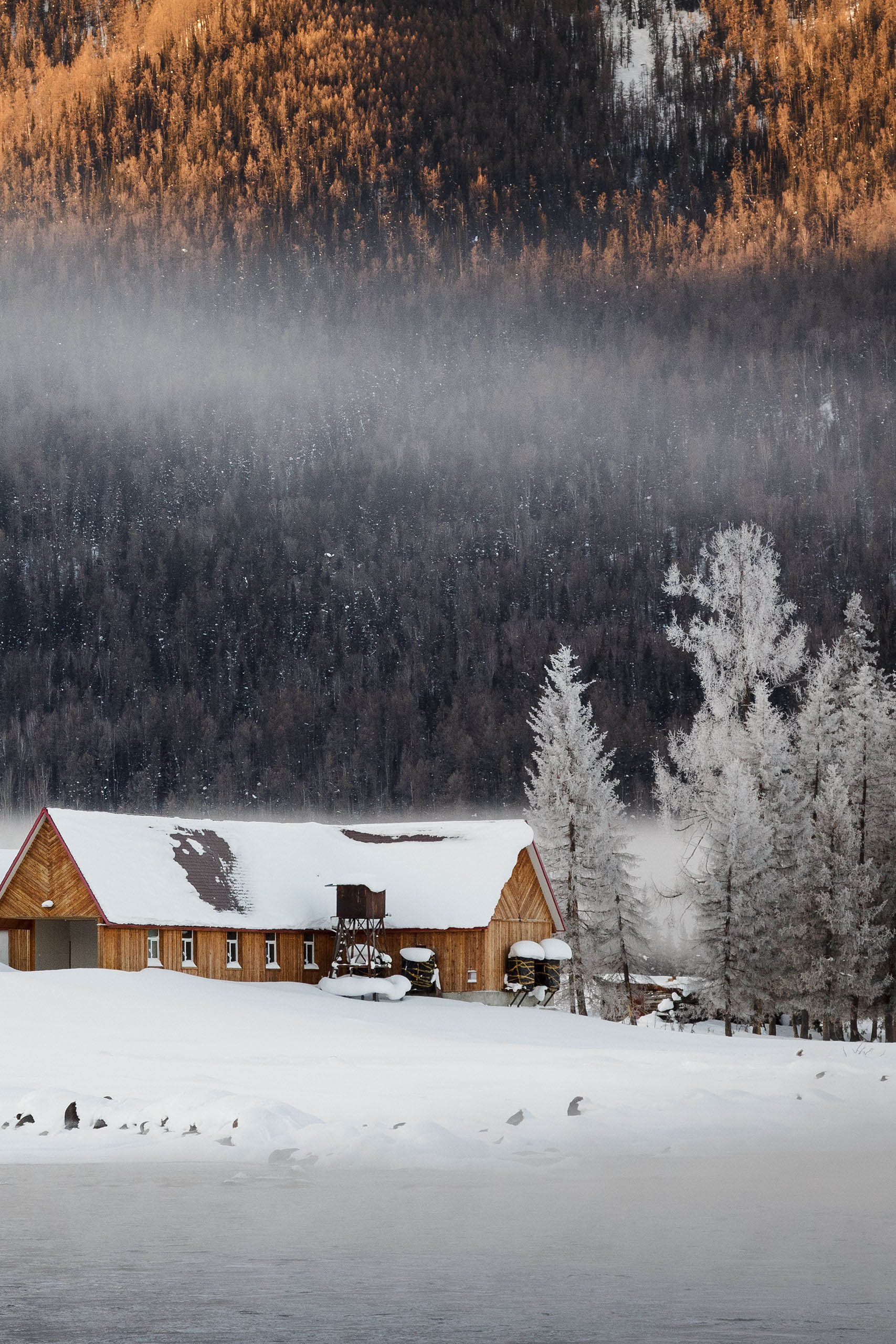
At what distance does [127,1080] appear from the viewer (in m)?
27.8

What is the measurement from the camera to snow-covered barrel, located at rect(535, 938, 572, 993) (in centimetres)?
5431

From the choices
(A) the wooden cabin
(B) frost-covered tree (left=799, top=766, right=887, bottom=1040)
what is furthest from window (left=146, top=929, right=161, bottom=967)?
(B) frost-covered tree (left=799, top=766, right=887, bottom=1040)

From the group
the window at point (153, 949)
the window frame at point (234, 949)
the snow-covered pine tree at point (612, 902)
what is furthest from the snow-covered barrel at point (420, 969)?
the window at point (153, 949)

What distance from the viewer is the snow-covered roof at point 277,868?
168ft

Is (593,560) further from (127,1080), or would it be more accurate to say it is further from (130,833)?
(127,1080)

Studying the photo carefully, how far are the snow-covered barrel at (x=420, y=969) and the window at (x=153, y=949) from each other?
8.61 metres

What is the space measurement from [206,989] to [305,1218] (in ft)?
109

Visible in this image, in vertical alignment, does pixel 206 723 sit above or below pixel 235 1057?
above

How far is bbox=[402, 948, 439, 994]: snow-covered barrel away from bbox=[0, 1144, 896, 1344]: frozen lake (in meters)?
35.9

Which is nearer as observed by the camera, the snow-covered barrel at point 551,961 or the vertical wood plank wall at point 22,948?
the vertical wood plank wall at point 22,948

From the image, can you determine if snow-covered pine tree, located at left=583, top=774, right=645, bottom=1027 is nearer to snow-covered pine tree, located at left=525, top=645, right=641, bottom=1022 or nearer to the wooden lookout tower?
snow-covered pine tree, located at left=525, top=645, right=641, bottom=1022

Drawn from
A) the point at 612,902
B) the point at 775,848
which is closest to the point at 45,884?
the point at 612,902

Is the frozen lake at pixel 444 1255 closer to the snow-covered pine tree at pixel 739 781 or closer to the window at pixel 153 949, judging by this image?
the snow-covered pine tree at pixel 739 781

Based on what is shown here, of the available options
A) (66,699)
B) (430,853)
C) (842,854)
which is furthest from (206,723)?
→ (842,854)
